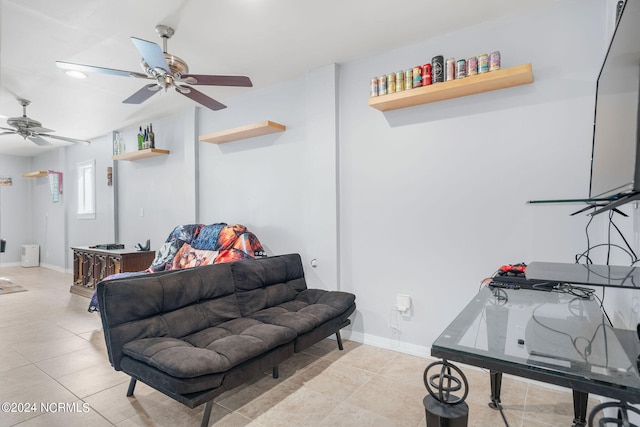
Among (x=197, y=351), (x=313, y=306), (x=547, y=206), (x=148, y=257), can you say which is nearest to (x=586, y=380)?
(x=197, y=351)

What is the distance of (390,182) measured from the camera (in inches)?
117

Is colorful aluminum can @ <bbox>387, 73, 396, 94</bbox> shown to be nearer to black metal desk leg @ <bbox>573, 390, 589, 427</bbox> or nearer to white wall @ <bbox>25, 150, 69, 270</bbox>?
→ black metal desk leg @ <bbox>573, 390, 589, 427</bbox>

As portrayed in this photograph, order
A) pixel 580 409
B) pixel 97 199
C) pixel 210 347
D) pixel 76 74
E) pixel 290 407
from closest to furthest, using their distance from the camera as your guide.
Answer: pixel 580 409
pixel 210 347
pixel 290 407
pixel 76 74
pixel 97 199

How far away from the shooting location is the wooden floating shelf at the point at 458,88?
7.40 ft

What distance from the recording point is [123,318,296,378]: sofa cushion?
5.56 feet

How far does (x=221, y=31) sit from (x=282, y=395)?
2.75m

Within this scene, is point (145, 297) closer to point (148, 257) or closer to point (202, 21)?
point (202, 21)

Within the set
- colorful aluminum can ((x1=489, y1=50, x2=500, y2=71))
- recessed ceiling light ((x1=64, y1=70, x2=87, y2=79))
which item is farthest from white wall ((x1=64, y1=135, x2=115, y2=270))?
colorful aluminum can ((x1=489, y1=50, x2=500, y2=71))

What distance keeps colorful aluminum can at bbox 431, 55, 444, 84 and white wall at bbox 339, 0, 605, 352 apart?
0.20 metres

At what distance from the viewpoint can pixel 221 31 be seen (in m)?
2.62

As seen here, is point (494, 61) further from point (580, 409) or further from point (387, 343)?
point (387, 343)

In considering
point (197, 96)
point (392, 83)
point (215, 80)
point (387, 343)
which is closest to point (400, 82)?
point (392, 83)

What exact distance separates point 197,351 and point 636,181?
1.96m

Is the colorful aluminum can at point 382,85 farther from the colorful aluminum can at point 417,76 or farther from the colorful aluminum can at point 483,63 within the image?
the colorful aluminum can at point 483,63
